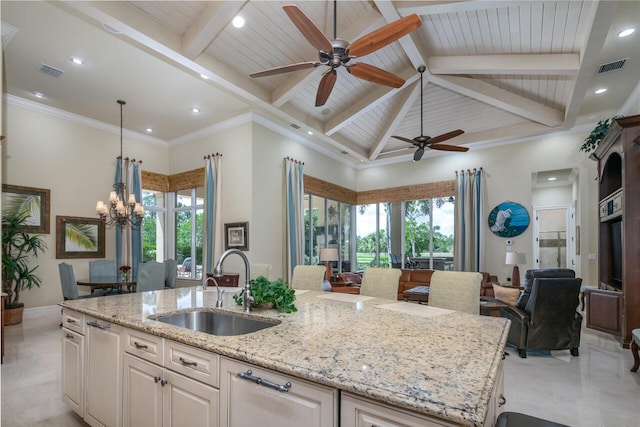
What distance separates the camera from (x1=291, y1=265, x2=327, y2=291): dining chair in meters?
3.37

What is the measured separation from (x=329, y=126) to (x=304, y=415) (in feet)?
20.2

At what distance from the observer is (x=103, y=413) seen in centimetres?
205

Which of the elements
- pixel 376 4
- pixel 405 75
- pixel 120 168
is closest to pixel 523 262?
pixel 405 75

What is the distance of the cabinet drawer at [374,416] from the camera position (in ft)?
3.14

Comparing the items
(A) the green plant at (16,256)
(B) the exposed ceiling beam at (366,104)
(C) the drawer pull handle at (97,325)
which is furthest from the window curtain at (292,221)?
(C) the drawer pull handle at (97,325)

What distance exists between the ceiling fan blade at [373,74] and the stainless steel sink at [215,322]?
8.01 ft

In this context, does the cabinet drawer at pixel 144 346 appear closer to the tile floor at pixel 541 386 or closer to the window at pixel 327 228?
the tile floor at pixel 541 386

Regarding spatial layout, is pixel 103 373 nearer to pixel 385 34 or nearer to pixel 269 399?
pixel 269 399

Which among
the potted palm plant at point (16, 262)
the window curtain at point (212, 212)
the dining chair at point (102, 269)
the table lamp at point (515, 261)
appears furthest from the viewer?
the table lamp at point (515, 261)

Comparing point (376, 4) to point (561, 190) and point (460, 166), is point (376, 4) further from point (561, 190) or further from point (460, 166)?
point (561, 190)

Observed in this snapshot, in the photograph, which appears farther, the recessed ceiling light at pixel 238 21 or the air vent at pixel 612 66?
the air vent at pixel 612 66

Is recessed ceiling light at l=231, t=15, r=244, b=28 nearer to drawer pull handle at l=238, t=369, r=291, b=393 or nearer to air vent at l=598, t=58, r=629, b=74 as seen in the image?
drawer pull handle at l=238, t=369, r=291, b=393

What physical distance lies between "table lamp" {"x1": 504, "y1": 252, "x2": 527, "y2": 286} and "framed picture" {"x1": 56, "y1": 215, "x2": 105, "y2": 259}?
7952 mm

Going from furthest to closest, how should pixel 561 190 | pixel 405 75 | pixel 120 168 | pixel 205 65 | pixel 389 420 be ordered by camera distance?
pixel 561 190 < pixel 120 168 < pixel 405 75 < pixel 205 65 < pixel 389 420
